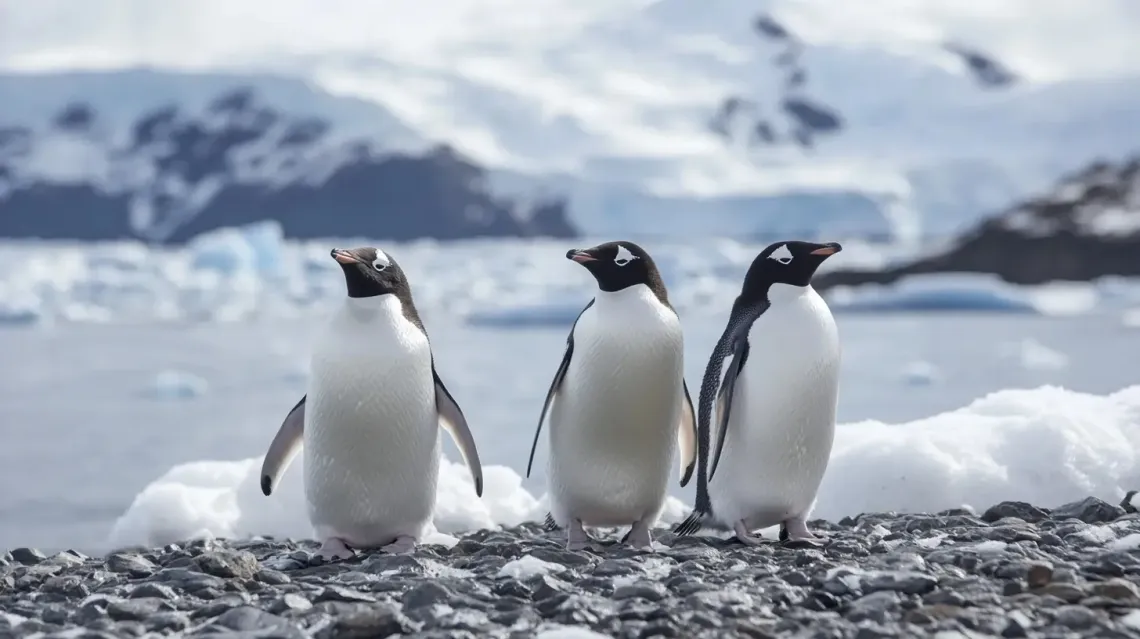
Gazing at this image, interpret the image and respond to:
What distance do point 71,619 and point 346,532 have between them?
104cm

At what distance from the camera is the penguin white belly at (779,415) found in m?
3.76

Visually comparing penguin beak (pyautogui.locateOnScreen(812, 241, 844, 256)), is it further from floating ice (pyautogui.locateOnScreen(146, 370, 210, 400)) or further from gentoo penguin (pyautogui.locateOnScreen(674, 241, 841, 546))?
floating ice (pyautogui.locateOnScreen(146, 370, 210, 400))

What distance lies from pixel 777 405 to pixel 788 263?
15.0 inches

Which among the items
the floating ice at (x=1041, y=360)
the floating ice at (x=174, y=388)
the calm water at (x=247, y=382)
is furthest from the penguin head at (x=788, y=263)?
the floating ice at (x=1041, y=360)

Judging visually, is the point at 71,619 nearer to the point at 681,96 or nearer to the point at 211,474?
the point at 211,474

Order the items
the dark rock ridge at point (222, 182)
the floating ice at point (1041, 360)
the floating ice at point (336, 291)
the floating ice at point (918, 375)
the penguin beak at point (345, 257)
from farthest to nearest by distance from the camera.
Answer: the dark rock ridge at point (222, 182) → the floating ice at point (336, 291) → the floating ice at point (1041, 360) → the floating ice at point (918, 375) → the penguin beak at point (345, 257)

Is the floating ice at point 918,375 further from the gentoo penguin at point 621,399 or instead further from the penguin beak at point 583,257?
the penguin beak at point 583,257

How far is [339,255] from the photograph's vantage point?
3.50 m

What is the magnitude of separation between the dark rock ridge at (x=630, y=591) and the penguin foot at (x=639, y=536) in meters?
0.11

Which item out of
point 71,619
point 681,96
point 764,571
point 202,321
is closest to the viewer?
point 71,619

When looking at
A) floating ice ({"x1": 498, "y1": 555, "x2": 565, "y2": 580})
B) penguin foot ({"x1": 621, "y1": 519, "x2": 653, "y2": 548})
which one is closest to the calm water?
penguin foot ({"x1": 621, "y1": 519, "x2": 653, "y2": 548})

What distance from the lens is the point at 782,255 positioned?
380 centimetres

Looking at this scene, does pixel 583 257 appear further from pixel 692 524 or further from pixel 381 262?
pixel 692 524

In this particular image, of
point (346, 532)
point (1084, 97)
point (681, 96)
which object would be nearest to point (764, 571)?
point (346, 532)
